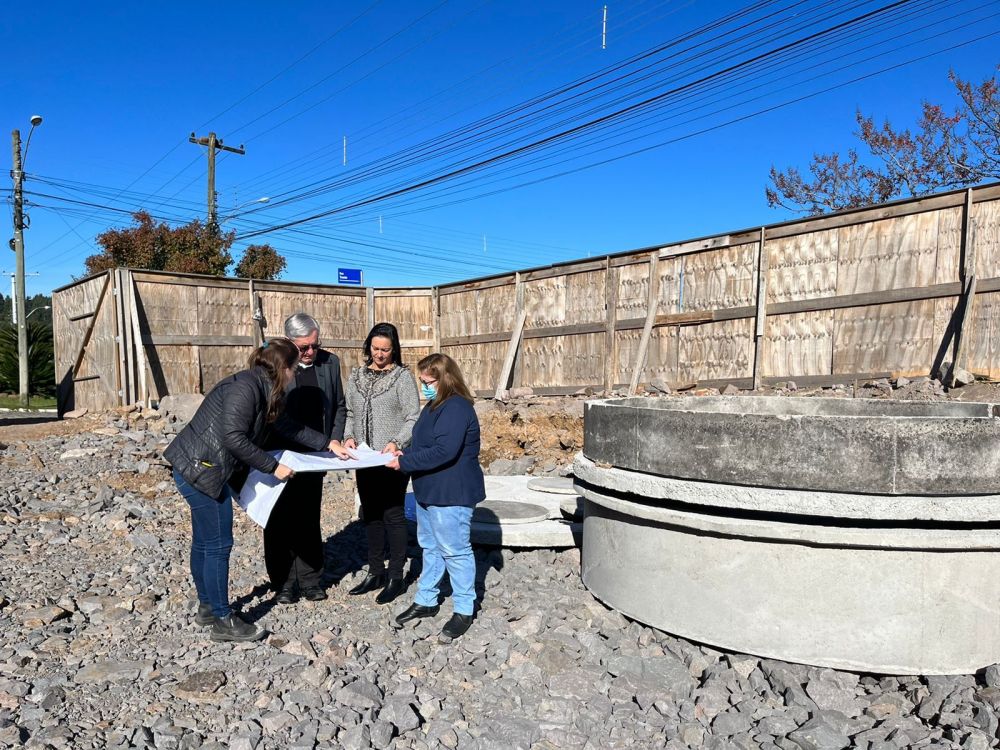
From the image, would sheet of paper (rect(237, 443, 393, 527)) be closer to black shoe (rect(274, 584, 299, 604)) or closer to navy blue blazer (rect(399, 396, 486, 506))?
navy blue blazer (rect(399, 396, 486, 506))

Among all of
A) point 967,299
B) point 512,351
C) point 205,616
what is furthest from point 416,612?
point 512,351

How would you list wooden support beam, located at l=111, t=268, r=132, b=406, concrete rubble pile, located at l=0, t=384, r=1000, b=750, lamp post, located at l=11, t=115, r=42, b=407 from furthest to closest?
lamp post, located at l=11, t=115, r=42, b=407 → wooden support beam, located at l=111, t=268, r=132, b=406 → concrete rubble pile, located at l=0, t=384, r=1000, b=750

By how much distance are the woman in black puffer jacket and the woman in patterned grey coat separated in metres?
0.72

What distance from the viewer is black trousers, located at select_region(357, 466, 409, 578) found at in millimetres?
4508

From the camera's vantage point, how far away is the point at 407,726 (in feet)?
10.1

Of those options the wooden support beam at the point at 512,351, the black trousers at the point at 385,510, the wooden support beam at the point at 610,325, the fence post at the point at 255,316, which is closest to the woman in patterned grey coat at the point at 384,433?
the black trousers at the point at 385,510

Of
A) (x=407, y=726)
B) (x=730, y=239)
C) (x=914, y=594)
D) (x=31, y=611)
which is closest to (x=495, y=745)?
(x=407, y=726)

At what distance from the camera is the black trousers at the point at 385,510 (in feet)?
14.8

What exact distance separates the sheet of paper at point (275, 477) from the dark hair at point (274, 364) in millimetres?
350

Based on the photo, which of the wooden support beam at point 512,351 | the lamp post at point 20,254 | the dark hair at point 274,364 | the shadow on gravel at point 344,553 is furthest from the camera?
the lamp post at point 20,254

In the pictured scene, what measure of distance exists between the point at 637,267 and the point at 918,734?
29.9ft

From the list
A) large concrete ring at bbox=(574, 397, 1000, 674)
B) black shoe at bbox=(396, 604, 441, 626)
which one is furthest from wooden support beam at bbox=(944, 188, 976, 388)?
black shoe at bbox=(396, 604, 441, 626)

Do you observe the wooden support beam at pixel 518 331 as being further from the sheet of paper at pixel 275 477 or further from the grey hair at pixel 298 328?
the sheet of paper at pixel 275 477

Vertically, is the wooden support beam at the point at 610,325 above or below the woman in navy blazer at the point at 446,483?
above
